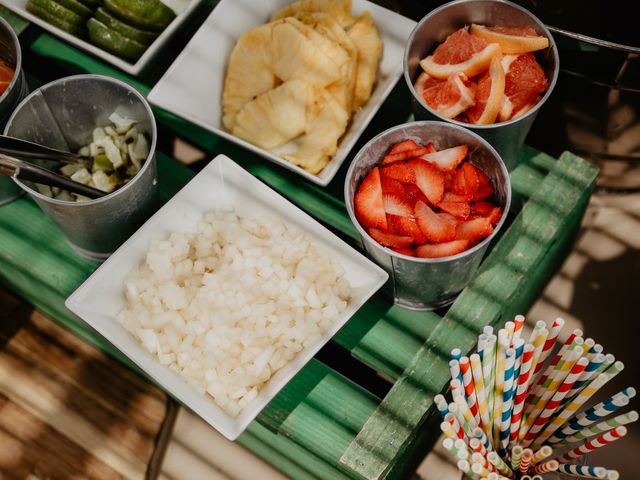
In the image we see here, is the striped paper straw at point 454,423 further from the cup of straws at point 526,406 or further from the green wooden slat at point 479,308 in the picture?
the green wooden slat at point 479,308

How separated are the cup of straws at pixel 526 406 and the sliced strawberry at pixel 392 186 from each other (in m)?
0.28

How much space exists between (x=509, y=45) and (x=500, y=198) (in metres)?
0.27

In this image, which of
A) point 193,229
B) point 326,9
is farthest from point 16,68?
point 326,9

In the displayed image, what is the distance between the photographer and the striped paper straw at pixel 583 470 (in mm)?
880

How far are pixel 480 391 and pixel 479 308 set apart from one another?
0.95 feet

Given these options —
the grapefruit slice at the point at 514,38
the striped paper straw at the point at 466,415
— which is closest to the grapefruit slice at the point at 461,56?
the grapefruit slice at the point at 514,38

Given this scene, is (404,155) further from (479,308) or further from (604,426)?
(604,426)

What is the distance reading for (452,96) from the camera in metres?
1.20

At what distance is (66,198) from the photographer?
1.22 metres

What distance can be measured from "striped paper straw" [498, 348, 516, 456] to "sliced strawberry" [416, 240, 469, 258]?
0.70 ft

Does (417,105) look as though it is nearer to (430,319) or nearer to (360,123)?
(360,123)

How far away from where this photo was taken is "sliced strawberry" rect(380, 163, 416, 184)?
1155 millimetres

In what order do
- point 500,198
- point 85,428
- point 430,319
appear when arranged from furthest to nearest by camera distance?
point 85,428, point 430,319, point 500,198

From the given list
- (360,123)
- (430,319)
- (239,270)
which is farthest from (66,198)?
(430,319)
